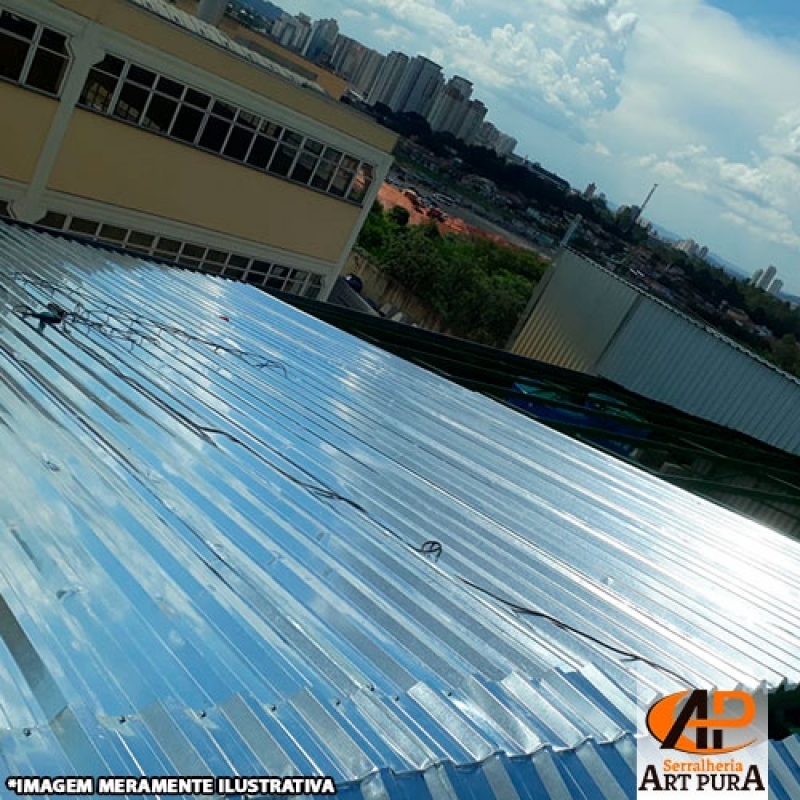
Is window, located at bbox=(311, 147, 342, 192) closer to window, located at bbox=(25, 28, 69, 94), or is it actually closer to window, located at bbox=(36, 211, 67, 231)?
window, located at bbox=(36, 211, 67, 231)

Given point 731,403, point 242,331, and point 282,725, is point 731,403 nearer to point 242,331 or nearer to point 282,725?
point 242,331

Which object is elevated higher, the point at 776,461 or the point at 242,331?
the point at 776,461

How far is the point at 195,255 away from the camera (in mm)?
18969

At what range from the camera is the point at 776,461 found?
1413 centimetres

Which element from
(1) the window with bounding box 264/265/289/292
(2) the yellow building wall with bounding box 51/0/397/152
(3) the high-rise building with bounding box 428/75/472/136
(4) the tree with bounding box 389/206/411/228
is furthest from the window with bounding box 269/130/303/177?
(3) the high-rise building with bounding box 428/75/472/136

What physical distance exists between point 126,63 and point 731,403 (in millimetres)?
14037

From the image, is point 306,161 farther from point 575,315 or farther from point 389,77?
point 389,77

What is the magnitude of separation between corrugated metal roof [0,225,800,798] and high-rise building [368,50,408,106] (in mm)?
168596

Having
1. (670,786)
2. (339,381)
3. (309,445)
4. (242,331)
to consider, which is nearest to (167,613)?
(670,786)

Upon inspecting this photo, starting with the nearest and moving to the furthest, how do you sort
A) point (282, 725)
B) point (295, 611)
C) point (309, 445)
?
point (282, 725), point (295, 611), point (309, 445)

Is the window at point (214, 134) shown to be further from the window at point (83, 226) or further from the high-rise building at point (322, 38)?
the high-rise building at point (322, 38)

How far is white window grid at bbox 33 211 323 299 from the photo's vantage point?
16594 millimetres

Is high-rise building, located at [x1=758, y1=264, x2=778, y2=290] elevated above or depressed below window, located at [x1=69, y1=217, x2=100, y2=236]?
above

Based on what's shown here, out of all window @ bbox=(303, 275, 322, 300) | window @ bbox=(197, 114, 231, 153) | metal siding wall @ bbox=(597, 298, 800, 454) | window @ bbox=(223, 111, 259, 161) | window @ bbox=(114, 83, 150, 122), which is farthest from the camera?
window @ bbox=(303, 275, 322, 300)
